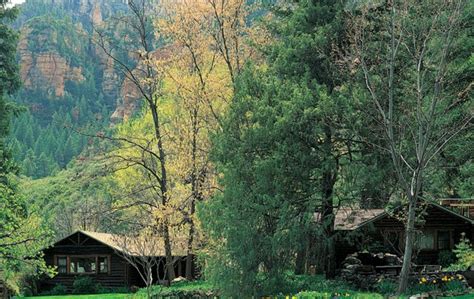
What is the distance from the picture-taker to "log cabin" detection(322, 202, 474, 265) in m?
27.5

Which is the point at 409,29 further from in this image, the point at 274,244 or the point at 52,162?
the point at 52,162

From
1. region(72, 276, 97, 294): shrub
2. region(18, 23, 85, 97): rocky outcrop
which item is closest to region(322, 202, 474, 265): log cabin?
region(72, 276, 97, 294): shrub

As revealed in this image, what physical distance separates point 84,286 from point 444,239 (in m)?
21.0

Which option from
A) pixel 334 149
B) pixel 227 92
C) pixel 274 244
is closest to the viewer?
pixel 274 244

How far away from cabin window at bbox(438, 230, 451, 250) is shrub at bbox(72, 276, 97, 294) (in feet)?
66.0

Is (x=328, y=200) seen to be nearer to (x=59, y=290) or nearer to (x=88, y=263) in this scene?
(x=59, y=290)

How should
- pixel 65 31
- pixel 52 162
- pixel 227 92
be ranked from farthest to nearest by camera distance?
pixel 65 31, pixel 52 162, pixel 227 92

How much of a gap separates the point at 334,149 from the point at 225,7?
32.4ft

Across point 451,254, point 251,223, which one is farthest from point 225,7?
point 451,254

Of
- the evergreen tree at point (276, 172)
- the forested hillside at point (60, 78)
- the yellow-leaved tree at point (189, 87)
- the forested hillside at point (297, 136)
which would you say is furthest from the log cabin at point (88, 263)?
the forested hillside at point (60, 78)

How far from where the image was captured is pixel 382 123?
837 inches

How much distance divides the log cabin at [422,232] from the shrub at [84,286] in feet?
57.2

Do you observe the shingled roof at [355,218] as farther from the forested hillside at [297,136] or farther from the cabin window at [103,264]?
the cabin window at [103,264]

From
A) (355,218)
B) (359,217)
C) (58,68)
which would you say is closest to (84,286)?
(359,217)
